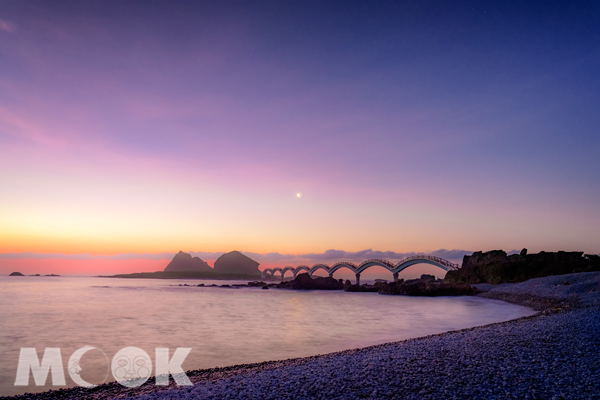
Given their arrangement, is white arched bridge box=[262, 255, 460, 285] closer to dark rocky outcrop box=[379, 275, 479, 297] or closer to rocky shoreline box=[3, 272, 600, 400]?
dark rocky outcrop box=[379, 275, 479, 297]

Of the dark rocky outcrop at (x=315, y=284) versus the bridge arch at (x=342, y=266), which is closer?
the dark rocky outcrop at (x=315, y=284)

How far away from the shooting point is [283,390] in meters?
7.39

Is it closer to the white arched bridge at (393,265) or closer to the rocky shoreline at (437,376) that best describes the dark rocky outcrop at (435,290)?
the white arched bridge at (393,265)

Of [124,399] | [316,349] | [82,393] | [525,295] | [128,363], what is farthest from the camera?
[525,295]

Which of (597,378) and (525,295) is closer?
(597,378)

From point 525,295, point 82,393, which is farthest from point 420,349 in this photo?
point 525,295

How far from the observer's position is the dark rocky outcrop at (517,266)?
173ft

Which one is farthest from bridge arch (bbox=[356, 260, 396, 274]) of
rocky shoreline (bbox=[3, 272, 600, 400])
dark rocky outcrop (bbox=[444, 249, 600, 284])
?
rocky shoreline (bbox=[3, 272, 600, 400])

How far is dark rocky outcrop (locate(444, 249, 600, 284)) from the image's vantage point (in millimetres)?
52656

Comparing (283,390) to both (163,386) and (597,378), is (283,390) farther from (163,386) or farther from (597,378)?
(597,378)

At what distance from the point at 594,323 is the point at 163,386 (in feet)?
53.1

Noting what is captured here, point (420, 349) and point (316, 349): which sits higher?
point (420, 349)

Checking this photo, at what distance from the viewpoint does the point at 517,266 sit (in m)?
58.7

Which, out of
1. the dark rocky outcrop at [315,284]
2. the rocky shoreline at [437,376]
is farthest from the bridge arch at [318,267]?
the rocky shoreline at [437,376]
